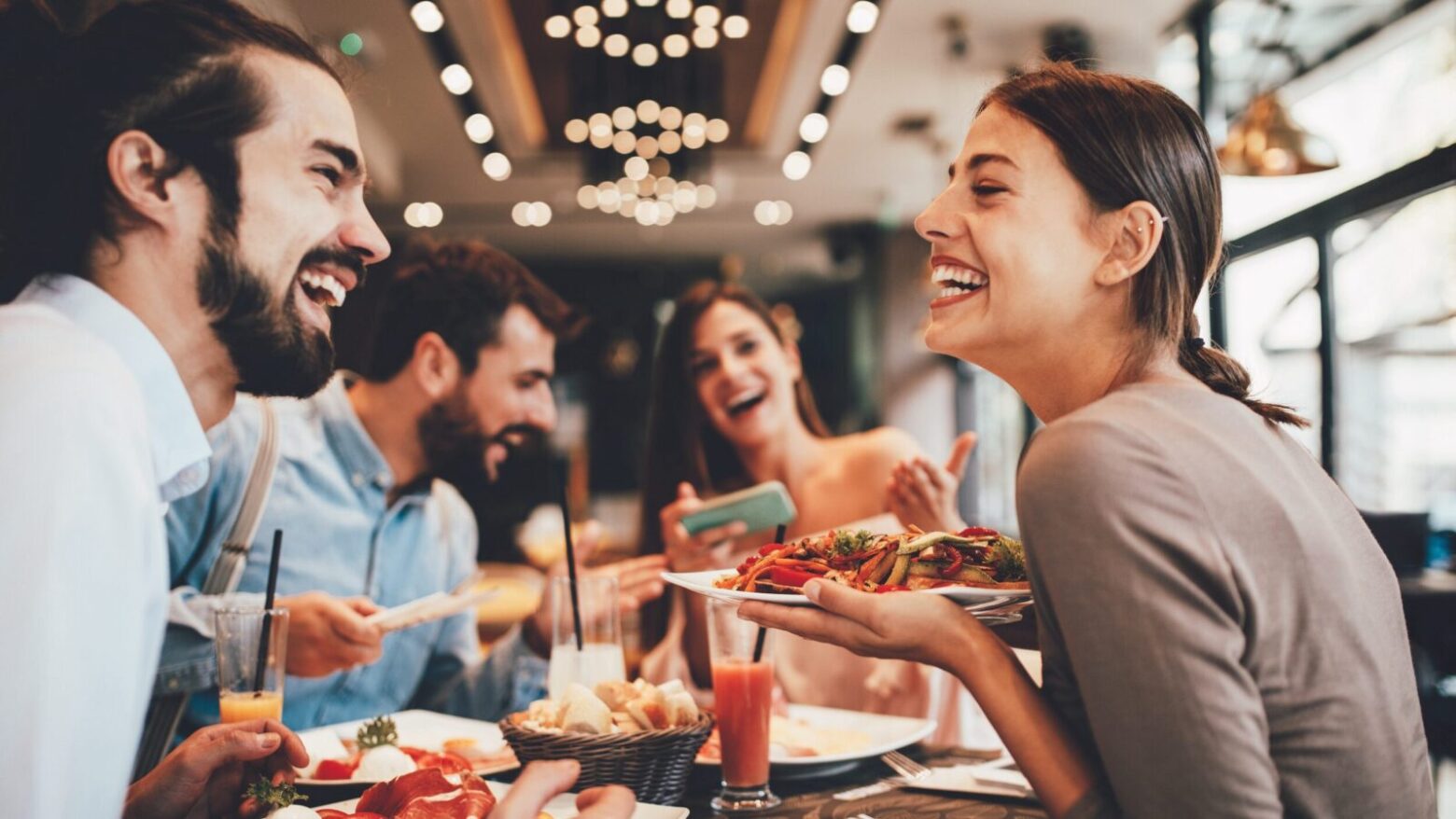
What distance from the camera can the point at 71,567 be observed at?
1012 mm

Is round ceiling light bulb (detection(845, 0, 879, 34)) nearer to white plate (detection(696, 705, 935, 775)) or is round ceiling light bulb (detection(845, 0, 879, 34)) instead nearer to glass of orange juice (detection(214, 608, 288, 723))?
white plate (detection(696, 705, 935, 775))

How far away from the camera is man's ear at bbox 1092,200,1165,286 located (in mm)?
1306

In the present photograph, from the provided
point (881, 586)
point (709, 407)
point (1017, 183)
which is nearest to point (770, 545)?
point (881, 586)

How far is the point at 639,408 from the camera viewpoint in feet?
41.3

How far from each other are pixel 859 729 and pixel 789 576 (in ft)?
2.12

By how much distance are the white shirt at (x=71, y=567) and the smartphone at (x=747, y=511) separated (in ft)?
4.29

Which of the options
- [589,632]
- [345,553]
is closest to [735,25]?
[345,553]

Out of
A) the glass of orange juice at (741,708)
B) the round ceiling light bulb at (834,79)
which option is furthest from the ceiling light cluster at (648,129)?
the glass of orange juice at (741,708)

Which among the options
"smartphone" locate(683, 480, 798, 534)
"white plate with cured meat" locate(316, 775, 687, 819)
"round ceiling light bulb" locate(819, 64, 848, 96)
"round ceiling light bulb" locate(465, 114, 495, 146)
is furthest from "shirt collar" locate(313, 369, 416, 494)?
"round ceiling light bulb" locate(465, 114, 495, 146)

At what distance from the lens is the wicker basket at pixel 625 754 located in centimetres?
146

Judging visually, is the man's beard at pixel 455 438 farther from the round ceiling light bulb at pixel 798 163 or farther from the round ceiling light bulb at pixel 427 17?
the round ceiling light bulb at pixel 798 163

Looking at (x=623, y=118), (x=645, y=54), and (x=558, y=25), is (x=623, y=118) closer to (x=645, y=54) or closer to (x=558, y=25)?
(x=645, y=54)

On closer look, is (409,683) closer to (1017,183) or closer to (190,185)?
(190,185)

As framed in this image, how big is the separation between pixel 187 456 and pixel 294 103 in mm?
463
